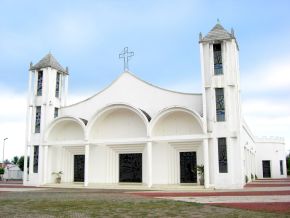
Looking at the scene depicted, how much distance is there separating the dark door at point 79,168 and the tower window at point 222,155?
10232mm

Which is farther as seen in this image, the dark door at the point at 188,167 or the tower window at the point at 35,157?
the tower window at the point at 35,157

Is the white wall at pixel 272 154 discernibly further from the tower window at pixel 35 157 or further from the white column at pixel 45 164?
the tower window at pixel 35 157

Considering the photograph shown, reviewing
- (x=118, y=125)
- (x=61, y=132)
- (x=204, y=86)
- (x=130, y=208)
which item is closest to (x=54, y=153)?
(x=61, y=132)

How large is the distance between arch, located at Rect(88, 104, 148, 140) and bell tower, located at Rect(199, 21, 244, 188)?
497cm

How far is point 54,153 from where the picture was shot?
2555 centimetres

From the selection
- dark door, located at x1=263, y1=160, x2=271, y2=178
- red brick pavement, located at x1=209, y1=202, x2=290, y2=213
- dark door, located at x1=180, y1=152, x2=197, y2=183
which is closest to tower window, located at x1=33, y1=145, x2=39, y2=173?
dark door, located at x1=180, y1=152, x2=197, y2=183

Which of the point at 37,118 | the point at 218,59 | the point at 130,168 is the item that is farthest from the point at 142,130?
the point at 37,118

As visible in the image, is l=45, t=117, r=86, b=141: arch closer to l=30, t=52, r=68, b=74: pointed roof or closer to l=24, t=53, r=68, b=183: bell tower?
l=24, t=53, r=68, b=183: bell tower

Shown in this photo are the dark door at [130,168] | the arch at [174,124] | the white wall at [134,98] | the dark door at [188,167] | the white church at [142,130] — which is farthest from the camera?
the dark door at [130,168]

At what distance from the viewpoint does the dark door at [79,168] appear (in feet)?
83.6

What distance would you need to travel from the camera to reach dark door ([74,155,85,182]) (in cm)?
2547

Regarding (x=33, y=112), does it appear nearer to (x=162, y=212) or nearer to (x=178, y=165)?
(x=178, y=165)

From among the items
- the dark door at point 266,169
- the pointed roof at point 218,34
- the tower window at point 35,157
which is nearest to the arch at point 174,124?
the pointed roof at point 218,34

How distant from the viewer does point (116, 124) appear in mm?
24750
